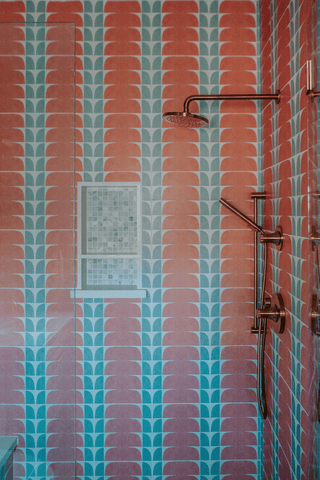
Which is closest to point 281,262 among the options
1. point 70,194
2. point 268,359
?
point 268,359

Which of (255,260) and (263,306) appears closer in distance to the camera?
(263,306)

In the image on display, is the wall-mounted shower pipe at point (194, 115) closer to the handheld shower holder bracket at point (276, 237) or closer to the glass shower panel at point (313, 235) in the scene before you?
the handheld shower holder bracket at point (276, 237)

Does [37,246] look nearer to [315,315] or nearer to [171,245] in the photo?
[315,315]

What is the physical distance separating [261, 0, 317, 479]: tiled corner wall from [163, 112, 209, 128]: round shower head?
30 centimetres

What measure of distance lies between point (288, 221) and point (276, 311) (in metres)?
0.34

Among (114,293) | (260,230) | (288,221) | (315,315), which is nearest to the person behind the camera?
(315,315)

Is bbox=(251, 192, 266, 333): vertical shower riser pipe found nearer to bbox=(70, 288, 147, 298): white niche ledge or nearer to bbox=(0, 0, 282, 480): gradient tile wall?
bbox=(0, 0, 282, 480): gradient tile wall

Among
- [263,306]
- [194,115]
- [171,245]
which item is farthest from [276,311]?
[194,115]

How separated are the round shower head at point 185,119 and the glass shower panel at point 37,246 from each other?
2.20 feet

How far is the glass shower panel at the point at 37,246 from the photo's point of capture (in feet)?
2.06

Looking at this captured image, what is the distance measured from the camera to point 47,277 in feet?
2.37

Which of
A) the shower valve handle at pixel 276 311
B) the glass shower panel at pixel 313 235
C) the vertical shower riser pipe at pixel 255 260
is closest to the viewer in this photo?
the glass shower panel at pixel 313 235

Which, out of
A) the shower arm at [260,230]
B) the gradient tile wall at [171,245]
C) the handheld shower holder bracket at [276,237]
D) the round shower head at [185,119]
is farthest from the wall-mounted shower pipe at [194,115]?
the handheld shower holder bracket at [276,237]

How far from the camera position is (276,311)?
1.32 metres
